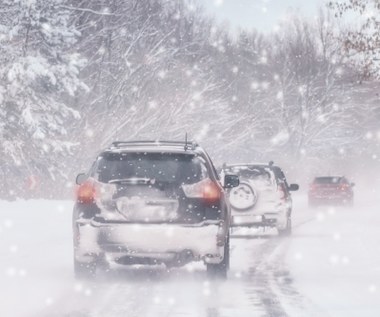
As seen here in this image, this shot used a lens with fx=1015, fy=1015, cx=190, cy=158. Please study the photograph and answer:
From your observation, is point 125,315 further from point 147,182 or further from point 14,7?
point 14,7

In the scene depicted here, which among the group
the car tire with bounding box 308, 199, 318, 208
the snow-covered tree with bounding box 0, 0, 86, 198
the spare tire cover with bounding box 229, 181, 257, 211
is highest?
the snow-covered tree with bounding box 0, 0, 86, 198

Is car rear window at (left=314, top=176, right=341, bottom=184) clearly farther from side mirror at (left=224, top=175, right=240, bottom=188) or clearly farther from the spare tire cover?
side mirror at (left=224, top=175, right=240, bottom=188)

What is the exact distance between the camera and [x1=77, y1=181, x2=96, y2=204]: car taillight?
13.2 m

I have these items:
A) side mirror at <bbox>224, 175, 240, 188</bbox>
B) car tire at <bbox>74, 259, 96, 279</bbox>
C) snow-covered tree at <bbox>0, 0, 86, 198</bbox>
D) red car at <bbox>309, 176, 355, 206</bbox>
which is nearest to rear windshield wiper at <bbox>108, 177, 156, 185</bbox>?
car tire at <bbox>74, 259, 96, 279</bbox>

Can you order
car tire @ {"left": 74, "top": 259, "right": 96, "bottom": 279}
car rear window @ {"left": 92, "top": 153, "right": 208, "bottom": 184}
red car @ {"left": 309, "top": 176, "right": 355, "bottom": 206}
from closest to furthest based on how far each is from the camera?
car rear window @ {"left": 92, "top": 153, "right": 208, "bottom": 184} < car tire @ {"left": 74, "top": 259, "right": 96, "bottom": 279} < red car @ {"left": 309, "top": 176, "right": 355, "bottom": 206}

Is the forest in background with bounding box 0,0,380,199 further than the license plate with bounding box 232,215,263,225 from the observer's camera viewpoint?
Yes

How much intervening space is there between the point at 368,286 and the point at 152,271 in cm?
355

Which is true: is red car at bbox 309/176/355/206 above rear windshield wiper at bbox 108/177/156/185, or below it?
below

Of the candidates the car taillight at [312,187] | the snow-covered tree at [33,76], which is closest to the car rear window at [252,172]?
the snow-covered tree at [33,76]

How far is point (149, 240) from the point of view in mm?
12852

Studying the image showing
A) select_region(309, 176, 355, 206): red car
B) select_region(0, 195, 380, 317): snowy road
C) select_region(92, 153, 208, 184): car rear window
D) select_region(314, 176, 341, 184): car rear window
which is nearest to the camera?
select_region(0, 195, 380, 317): snowy road

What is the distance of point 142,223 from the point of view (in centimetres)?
1291

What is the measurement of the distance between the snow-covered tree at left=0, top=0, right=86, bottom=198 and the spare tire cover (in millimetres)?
9690

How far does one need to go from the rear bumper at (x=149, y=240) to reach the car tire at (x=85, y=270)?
424 mm
